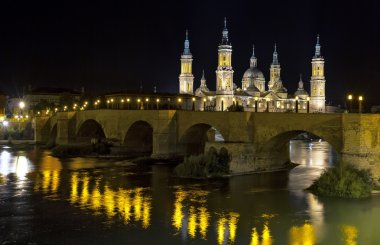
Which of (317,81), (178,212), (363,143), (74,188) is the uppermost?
(317,81)

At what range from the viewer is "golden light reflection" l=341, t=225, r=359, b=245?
15.4 meters

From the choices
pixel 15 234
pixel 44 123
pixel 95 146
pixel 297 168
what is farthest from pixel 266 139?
pixel 44 123

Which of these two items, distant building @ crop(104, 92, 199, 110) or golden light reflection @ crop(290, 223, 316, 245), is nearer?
golden light reflection @ crop(290, 223, 316, 245)

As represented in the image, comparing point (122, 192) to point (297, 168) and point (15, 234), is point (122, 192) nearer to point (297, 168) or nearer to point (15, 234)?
point (15, 234)

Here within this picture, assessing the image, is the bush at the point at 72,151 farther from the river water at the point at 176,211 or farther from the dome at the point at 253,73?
the dome at the point at 253,73

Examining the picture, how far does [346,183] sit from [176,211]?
662 cm

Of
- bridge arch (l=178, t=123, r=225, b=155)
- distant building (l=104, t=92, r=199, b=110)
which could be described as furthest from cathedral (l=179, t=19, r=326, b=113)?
bridge arch (l=178, t=123, r=225, b=155)

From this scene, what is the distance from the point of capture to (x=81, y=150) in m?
42.3

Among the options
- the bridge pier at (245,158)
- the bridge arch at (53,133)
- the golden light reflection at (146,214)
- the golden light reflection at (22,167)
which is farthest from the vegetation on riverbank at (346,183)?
the bridge arch at (53,133)

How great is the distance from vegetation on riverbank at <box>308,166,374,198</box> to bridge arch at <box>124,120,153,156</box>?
20.5 meters

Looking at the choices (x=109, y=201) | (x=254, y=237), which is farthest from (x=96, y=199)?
(x=254, y=237)

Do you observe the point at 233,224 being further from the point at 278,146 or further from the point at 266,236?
the point at 278,146

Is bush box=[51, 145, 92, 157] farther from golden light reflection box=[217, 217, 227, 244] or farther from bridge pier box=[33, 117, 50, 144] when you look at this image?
golden light reflection box=[217, 217, 227, 244]

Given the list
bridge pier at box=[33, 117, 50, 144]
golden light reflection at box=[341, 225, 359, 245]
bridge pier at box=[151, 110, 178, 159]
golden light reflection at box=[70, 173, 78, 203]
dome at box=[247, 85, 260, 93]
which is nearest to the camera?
golden light reflection at box=[341, 225, 359, 245]
